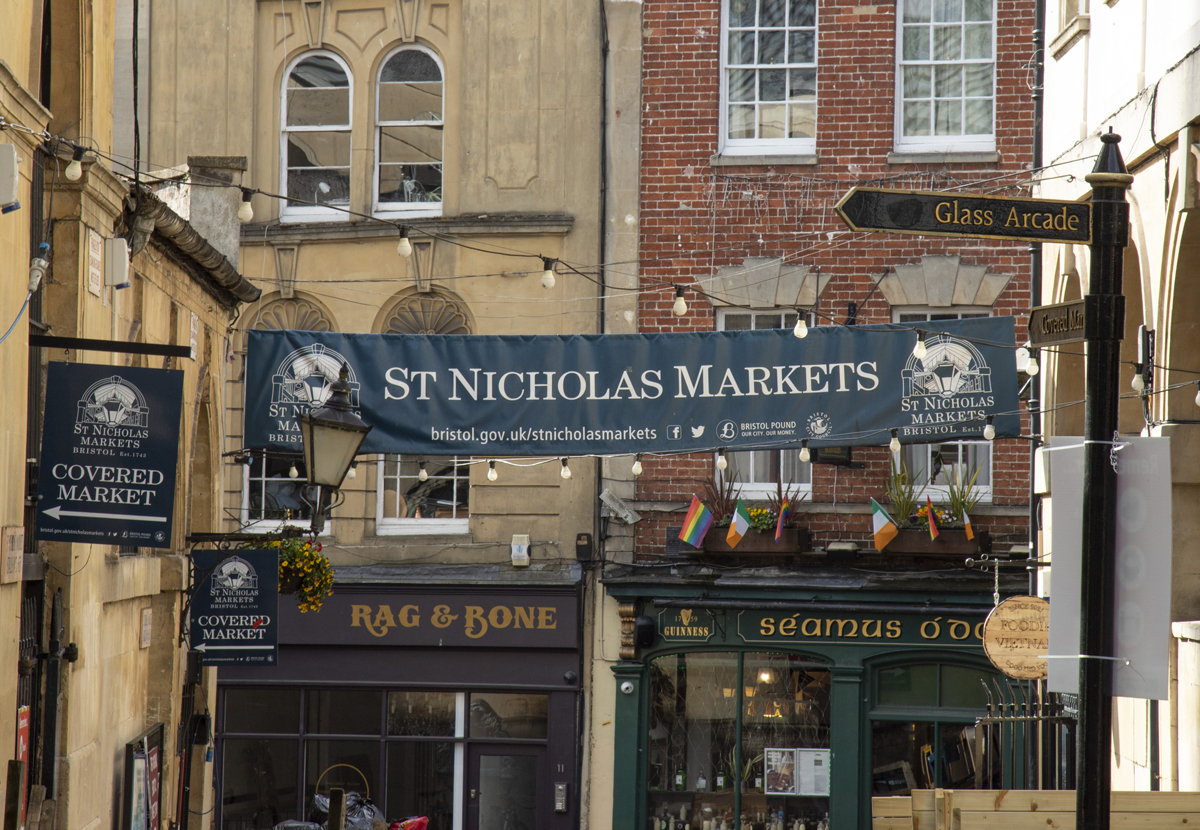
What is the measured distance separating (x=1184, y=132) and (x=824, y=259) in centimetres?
852

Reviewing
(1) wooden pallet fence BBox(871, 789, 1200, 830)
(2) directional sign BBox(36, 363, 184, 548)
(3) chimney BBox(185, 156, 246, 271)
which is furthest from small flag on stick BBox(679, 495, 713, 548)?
(1) wooden pallet fence BBox(871, 789, 1200, 830)

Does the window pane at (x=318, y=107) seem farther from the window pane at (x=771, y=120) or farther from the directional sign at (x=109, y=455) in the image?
the directional sign at (x=109, y=455)

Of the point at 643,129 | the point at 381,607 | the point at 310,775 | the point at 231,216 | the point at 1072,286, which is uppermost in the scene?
the point at 643,129

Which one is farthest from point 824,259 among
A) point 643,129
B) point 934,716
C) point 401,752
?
point 401,752

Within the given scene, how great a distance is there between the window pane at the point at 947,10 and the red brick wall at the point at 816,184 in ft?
1.55

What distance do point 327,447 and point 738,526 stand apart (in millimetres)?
7985

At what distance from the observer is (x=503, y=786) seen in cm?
1617

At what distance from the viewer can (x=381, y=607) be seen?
16219mm

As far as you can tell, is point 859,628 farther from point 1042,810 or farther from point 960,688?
point 1042,810

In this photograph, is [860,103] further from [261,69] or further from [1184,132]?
[1184,132]

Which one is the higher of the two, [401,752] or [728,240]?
[728,240]

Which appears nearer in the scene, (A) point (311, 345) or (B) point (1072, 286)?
(B) point (1072, 286)

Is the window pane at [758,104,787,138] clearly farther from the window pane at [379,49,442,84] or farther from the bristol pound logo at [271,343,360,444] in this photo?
the bristol pound logo at [271,343,360,444]

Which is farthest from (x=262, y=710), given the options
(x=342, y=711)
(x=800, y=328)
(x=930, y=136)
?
(x=930, y=136)
